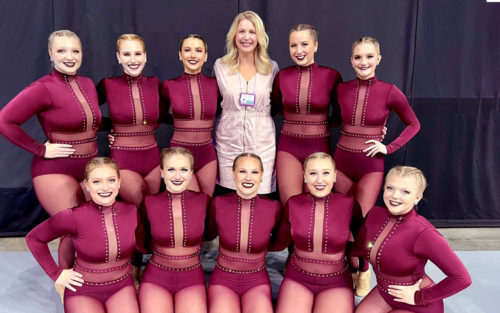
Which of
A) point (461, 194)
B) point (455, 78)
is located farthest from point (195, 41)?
point (461, 194)

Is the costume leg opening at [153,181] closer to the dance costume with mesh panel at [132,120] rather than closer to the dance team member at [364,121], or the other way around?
the dance costume with mesh panel at [132,120]

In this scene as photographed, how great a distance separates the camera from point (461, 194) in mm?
4371

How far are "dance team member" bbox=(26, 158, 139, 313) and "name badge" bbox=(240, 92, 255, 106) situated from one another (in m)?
0.95

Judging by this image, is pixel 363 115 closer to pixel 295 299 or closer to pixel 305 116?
pixel 305 116

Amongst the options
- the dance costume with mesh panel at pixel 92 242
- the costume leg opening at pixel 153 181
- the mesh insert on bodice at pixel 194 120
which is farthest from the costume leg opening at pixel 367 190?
the dance costume with mesh panel at pixel 92 242

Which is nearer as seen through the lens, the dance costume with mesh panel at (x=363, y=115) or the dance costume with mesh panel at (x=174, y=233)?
the dance costume with mesh panel at (x=174, y=233)

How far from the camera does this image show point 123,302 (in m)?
2.37

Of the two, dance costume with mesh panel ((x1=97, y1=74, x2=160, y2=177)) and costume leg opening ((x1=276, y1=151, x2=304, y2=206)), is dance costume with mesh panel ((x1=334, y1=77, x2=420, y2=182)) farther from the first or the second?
dance costume with mesh panel ((x1=97, y1=74, x2=160, y2=177))

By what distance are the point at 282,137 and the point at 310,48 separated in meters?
0.58

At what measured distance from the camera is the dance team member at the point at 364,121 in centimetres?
279

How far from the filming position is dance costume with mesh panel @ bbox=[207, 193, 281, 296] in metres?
2.54

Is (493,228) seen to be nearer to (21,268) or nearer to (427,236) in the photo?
(427,236)

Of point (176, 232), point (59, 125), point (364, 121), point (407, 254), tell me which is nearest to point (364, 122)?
point (364, 121)

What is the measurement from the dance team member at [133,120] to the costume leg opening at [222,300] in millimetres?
719
